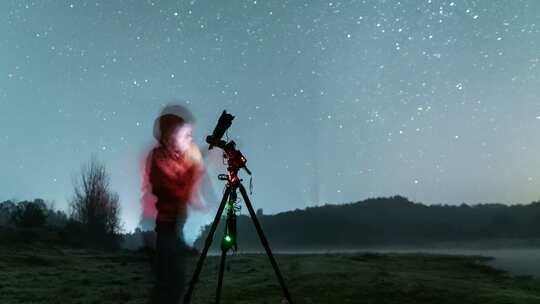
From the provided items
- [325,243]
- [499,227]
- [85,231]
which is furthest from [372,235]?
[85,231]

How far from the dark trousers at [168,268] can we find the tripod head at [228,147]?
106cm

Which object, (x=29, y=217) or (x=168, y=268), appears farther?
(x=29, y=217)

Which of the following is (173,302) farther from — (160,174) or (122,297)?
(122,297)

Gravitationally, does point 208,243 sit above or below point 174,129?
below

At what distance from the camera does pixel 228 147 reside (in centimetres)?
500

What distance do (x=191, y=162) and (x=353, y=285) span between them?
588 cm

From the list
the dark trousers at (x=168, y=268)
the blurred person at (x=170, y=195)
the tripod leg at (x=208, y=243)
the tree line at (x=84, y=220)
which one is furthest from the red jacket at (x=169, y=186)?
the tree line at (x=84, y=220)

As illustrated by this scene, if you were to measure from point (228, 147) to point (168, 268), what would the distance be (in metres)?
1.68

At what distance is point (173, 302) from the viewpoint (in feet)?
16.4

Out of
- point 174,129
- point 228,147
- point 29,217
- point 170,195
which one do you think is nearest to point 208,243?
point 170,195

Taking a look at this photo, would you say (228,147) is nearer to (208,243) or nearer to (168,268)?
(208,243)

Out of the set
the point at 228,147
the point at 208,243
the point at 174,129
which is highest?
the point at 174,129

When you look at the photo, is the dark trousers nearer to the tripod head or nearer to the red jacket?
the red jacket

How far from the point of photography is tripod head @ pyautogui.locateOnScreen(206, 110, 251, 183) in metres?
4.91
